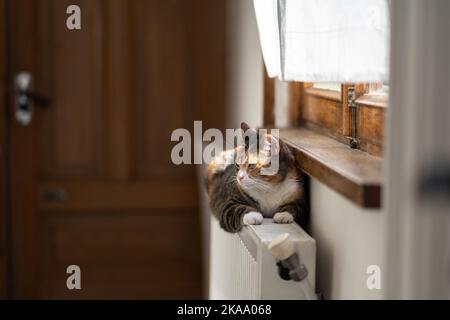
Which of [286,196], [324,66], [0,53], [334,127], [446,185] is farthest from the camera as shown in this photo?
[0,53]

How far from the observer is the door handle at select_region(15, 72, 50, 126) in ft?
9.83

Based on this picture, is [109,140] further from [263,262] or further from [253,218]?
[263,262]

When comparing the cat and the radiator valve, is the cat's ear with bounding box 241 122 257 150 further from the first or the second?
the radiator valve

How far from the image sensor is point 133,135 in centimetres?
309

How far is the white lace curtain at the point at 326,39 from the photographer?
129 centimetres

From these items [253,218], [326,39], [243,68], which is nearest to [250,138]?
[253,218]

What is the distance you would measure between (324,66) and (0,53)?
72.7 inches

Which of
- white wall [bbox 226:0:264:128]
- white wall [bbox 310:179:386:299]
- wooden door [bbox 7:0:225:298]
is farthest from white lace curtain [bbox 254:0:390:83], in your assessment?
wooden door [bbox 7:0:225:298]

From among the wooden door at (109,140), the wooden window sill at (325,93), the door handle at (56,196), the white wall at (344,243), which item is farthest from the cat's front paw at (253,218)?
the door handle at (56,196)

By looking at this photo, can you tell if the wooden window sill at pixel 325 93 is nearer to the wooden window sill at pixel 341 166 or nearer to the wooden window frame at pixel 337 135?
the wooden window frame at pixel 337 135

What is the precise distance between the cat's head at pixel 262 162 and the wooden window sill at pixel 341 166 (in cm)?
3
